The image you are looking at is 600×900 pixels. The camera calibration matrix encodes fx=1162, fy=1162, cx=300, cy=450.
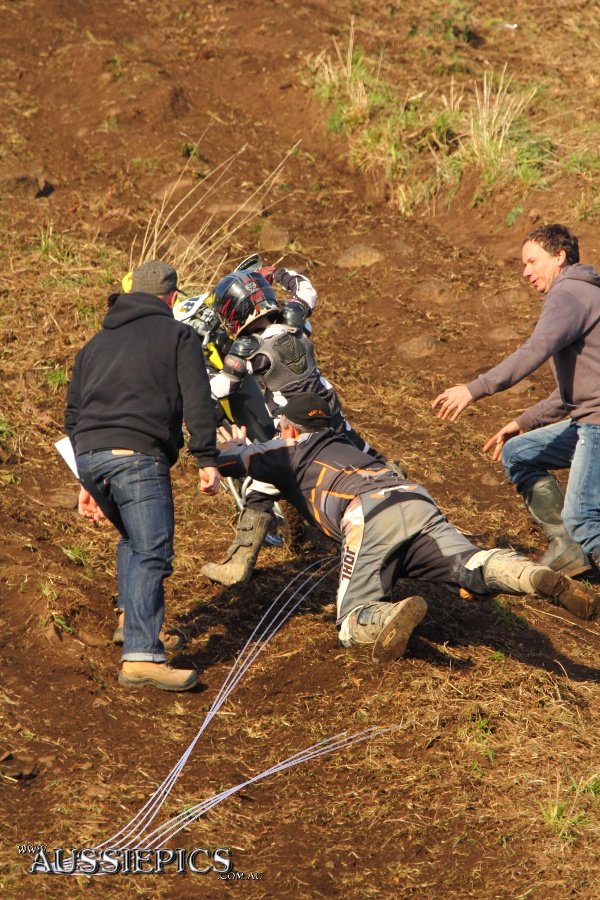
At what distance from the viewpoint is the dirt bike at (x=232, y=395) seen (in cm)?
702

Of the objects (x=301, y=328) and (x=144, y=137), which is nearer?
(x=301, y=328)

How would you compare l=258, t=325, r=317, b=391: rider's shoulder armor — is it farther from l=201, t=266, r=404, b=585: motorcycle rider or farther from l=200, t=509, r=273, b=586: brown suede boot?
l=200, t=509, r=273, b=586: brown suede boot

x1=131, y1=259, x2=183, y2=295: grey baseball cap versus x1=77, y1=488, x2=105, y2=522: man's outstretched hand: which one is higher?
x1=131, y1=259, x2=183, y2=295: grey baseball cap

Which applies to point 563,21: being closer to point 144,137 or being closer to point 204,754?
point 144,137

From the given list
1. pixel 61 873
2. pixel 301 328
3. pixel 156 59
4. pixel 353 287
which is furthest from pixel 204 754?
pixel 156 59

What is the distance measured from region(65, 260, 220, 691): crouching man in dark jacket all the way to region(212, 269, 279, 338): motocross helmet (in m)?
1.09

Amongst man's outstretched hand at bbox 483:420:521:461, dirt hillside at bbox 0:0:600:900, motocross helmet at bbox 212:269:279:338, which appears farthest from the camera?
man's outstretched hand at bbox 483:420:521:461

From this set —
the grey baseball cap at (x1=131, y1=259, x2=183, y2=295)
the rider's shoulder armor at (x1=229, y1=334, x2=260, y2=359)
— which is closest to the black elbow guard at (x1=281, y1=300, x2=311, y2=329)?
the rider's shoulder armor at (x1=229, y1=334, x2=260, y2=359)

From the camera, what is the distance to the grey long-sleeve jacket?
6.22 metres

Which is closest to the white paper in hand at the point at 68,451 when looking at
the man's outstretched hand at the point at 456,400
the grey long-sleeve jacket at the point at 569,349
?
the man's outstretched hand at the point at 456,400

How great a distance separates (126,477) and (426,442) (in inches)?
155

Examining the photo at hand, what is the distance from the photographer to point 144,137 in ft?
42.5

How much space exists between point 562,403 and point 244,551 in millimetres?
2234

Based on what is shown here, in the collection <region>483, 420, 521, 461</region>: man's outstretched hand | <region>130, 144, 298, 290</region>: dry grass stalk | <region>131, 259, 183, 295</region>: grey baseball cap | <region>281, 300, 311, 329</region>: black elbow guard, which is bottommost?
<region>130, 144, 298, 290</region>: dry grass stalk
